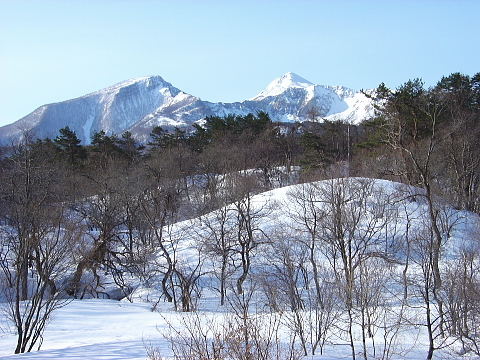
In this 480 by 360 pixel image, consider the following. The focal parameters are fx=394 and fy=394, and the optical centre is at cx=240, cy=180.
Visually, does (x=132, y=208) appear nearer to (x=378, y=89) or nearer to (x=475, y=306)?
(x=378, y=89)

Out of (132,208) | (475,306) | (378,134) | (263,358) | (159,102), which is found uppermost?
(159,102)

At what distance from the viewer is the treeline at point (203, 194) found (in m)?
13.2

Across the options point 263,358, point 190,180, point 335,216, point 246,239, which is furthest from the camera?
point 190,180

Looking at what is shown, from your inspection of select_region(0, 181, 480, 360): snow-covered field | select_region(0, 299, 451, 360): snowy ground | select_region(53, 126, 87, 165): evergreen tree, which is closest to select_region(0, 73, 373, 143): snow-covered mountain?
select_region(53, 126, 87, 165): evergreen tree

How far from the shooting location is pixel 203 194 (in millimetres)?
32062

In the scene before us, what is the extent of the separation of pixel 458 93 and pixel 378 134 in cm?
685

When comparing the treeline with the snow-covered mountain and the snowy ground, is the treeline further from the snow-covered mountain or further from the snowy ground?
the snow-covered mountain

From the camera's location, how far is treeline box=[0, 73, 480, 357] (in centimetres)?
1322

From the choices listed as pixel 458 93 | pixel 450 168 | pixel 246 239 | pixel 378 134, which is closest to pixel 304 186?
pixel 246 239

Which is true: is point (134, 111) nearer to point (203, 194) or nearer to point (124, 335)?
point (203, 194)

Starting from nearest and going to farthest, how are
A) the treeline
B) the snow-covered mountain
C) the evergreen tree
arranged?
the treeline, the evergreen tree, the snow-covered mountain

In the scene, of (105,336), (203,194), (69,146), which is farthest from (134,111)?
(105,336)

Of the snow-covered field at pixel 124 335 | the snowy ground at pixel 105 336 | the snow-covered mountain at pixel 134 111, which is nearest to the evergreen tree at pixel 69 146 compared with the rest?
the snow-covered field at pixel 124 335

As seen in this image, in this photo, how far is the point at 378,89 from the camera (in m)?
26.2
